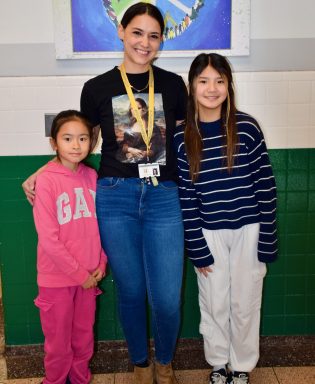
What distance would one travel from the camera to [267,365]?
261cm

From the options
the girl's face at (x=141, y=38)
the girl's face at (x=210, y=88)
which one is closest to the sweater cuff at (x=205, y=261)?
the girl's face at (x=210, y=88)

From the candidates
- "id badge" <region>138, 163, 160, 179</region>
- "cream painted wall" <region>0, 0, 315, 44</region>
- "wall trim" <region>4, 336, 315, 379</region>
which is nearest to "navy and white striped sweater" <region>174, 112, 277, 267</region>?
"id badge" <region>138, 163, 160, 179</region>

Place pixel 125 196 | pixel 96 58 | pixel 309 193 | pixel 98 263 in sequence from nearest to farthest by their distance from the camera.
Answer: pixel 125 196
pixel 98 263
pixel 96 58
pixel 309 193

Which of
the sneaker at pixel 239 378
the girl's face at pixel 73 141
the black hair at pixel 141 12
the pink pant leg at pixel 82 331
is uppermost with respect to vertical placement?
the black hair at pixel 141 12

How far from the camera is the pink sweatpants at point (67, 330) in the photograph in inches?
81.4

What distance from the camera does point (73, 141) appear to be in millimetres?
2023

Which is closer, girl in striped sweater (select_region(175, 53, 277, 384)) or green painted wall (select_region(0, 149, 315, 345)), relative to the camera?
girl in striped sweater (select_region(175, 53, 277, 384))

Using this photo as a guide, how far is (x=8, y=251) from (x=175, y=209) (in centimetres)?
102

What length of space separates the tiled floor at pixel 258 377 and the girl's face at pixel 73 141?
4.11ft

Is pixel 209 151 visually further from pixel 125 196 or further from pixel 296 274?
pixel 296 274

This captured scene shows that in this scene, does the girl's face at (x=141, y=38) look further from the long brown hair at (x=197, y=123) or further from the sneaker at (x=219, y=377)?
the sneaker at (x=219, y=377)

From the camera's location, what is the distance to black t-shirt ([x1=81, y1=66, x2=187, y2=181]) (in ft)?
6.54

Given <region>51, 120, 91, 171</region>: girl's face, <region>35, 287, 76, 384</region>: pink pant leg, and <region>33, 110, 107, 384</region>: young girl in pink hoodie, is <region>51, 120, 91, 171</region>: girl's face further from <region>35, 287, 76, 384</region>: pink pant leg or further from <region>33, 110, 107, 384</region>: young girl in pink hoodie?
<region>35, 287, 76, 384</region>: pink pant leg

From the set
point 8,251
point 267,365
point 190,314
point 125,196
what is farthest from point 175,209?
point 267,365
